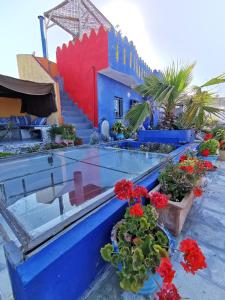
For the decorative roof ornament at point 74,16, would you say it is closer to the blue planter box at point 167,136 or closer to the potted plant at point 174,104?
the potted plant at point 174,104

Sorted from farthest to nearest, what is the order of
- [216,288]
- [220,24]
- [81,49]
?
[81,49], [220,24], [216,288]

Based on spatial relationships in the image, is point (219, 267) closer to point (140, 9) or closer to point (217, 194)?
point (217, 194)

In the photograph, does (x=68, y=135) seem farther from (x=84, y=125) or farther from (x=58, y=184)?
(x=58, y=184)

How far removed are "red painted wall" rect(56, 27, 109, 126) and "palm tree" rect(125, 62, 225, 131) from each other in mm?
2313

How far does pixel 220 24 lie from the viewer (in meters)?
4.46

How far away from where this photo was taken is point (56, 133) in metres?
4.71

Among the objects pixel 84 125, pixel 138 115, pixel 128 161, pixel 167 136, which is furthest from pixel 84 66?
pixel 128 161

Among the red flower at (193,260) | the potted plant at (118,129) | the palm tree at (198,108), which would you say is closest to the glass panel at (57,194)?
the red flower at (193,260)

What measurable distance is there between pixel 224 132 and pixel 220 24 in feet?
9.95

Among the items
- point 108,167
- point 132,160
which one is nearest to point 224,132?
point 132,160

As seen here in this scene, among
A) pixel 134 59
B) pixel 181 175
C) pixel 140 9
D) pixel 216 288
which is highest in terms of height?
pixel 140 9

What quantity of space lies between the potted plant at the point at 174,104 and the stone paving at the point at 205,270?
6.63 feet

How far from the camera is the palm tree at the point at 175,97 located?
3484 millimetres

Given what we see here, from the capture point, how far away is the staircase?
5.74m
